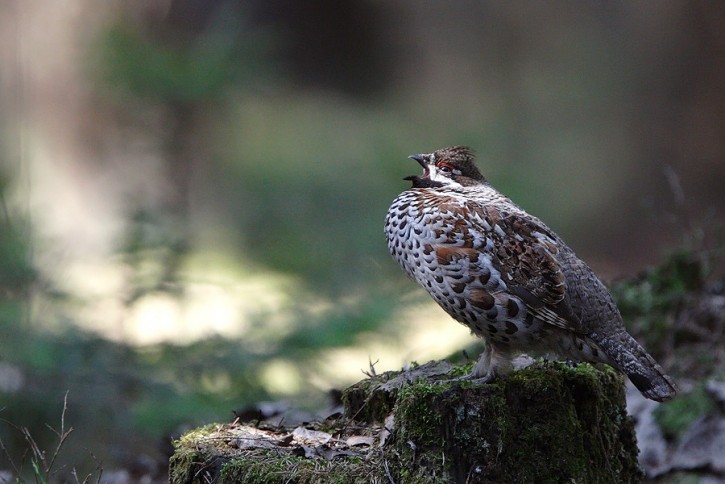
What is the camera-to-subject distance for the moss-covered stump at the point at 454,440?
3.31m

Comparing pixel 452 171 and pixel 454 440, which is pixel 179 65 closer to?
pixel 452 171

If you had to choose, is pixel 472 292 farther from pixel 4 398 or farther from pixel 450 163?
pixel 4 398

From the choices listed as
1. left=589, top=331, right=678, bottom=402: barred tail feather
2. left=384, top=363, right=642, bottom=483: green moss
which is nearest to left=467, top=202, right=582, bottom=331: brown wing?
left=589, top=331, right=678, bottom=402: barred tail feather

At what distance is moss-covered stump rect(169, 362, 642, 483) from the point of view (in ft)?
10.9

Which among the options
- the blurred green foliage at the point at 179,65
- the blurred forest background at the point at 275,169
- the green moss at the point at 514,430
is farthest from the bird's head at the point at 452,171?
the blurred green foliage at the point at 179,65

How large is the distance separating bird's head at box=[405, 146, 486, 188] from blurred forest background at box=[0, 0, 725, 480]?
1977 mm

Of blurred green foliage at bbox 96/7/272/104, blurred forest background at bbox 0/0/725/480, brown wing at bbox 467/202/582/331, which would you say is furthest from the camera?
blurred green foliage at bbox 96/7/272/104

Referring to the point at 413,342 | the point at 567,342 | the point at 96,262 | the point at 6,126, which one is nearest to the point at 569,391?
the point at 567,342

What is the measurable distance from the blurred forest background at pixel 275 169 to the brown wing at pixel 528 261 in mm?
2286

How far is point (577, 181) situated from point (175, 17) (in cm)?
521

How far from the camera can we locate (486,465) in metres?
3.34

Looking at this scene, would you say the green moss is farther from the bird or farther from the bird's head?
the bird's head

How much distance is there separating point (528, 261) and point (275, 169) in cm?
502

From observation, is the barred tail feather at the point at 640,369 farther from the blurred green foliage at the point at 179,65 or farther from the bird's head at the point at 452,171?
the blurred green foliage at the point at 179,65
